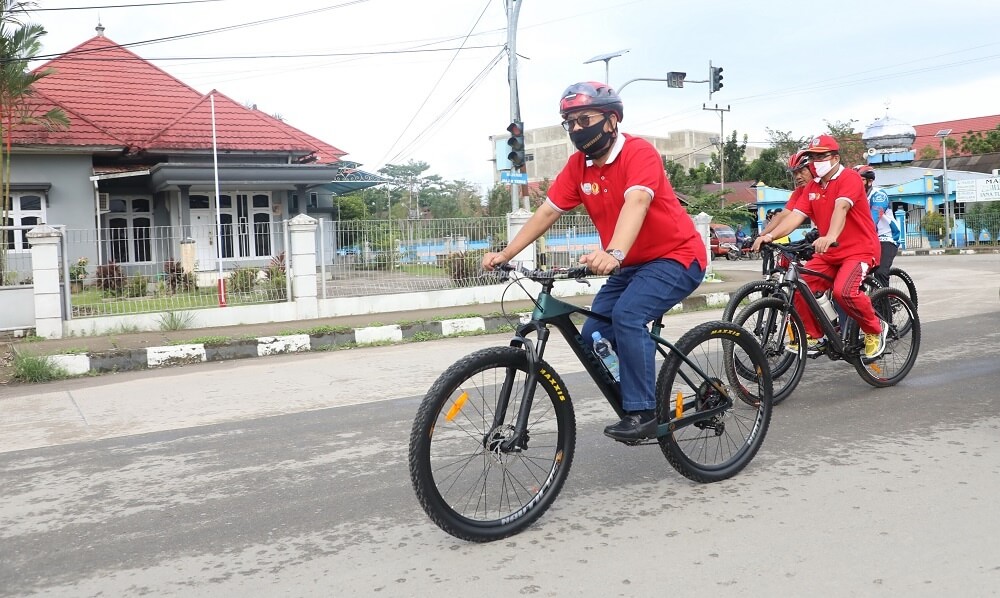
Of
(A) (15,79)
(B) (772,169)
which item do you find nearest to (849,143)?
(B) (772,169)

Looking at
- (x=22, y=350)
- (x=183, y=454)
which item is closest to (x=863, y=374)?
(x=183, y=454)

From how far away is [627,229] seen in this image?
3.79 meters

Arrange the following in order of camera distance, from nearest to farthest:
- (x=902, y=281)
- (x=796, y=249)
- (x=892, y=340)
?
(x=796, y=249) < (x=892, y=340) < (x=902, y=281)

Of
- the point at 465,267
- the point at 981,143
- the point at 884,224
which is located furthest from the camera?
the point at 981,143

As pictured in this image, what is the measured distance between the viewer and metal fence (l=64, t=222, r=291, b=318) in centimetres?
1212

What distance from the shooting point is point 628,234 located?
3.78 m

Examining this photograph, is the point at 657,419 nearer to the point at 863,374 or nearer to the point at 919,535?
the point at 919,535

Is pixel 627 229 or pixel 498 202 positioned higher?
pixel 498 202

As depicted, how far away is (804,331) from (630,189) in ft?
8.19

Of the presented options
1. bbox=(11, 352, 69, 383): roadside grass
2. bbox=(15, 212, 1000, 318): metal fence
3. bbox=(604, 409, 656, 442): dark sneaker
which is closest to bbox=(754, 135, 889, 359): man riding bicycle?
bbox=(604, 409, 656, 442): dark sneaker

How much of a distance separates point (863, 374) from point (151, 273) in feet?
32.5

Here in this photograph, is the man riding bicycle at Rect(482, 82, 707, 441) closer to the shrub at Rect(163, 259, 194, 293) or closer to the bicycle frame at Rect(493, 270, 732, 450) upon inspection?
the bicycle frame at Rect(493, 270, 732, 450)

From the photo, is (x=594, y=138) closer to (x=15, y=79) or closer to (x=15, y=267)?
(x=15, y=267)

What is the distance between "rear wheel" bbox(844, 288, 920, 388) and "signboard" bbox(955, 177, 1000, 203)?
109 feet
